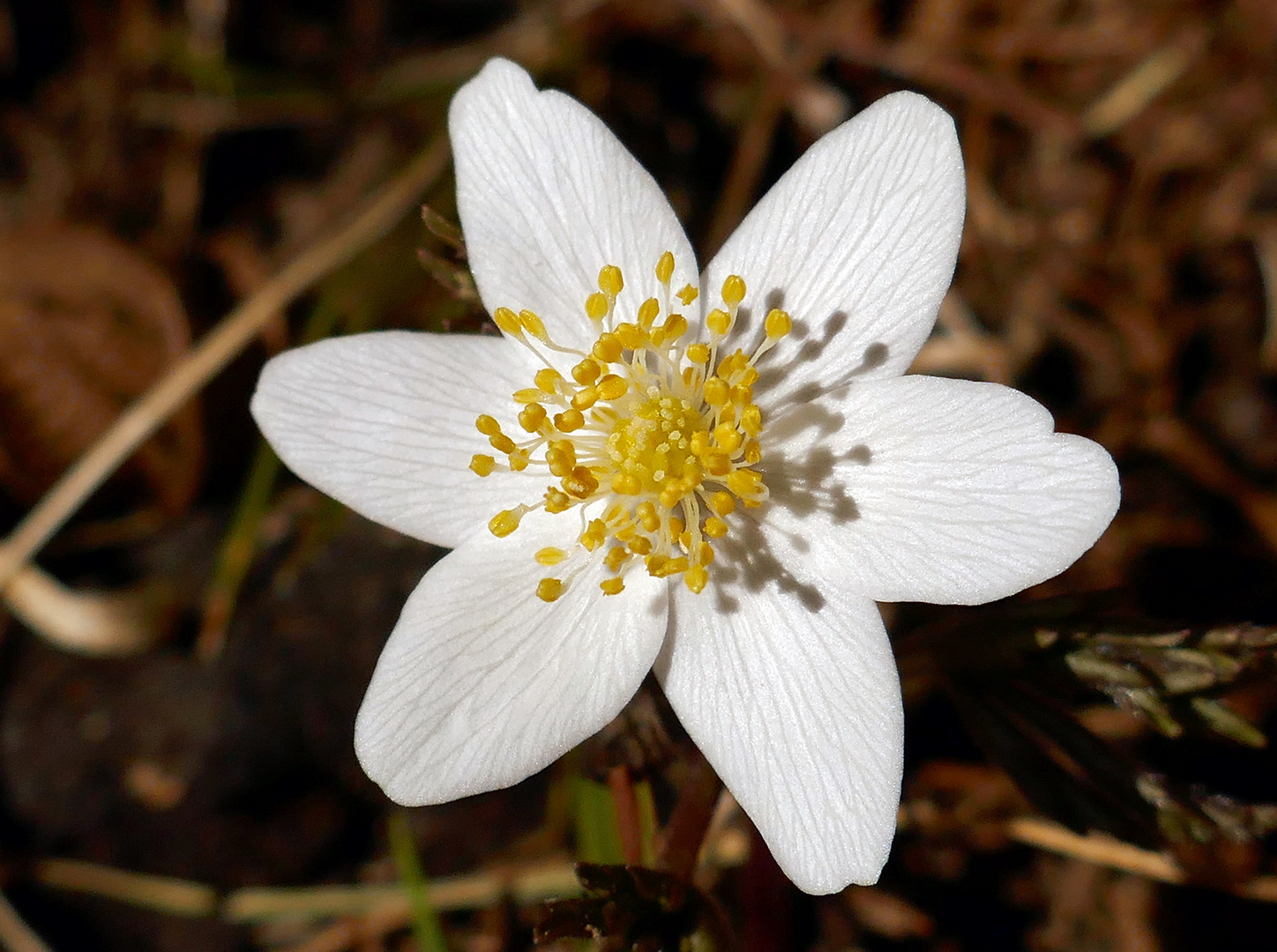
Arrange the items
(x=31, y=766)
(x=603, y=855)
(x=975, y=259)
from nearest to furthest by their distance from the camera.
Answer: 1. (x=603, y=855)
2. (x=31, y=766)
3. (x=975, y=259)

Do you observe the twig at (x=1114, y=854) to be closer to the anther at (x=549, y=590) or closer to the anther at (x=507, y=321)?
the anther at (x=549, y=590)

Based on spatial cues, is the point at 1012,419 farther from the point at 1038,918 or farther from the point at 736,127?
the point at 736,127

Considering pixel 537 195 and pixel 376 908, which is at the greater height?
pixel 537 195

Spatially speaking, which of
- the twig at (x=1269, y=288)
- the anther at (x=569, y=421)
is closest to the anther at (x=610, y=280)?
the anther at (x=569, y=421)

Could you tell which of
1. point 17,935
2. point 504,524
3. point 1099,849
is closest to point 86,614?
point 17,935

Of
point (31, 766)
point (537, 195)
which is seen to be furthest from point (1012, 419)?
point (31, 766)

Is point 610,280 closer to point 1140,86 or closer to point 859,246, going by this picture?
point 859,246
